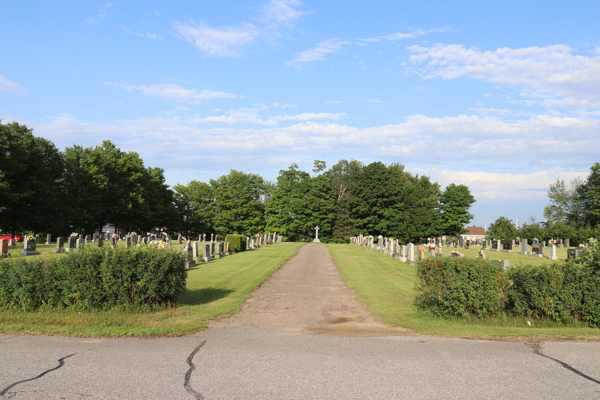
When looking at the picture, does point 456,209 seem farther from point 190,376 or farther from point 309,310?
point 190,376

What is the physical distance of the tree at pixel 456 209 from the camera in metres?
88.8

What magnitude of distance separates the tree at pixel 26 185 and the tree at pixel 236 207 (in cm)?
3635

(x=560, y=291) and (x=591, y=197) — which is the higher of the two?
(x=591, y=197)

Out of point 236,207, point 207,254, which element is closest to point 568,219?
point 236,207

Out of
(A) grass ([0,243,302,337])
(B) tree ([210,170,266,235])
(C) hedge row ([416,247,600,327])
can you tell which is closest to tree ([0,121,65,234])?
(A) grass ([0,243,302,337])

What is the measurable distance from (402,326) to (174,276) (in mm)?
5814

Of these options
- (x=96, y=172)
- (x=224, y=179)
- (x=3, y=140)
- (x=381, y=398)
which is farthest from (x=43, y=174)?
(x=381, y=398)

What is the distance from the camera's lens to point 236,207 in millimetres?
87688

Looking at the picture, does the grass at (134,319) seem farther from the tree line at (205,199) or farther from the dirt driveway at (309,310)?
the tree line at (205,199)

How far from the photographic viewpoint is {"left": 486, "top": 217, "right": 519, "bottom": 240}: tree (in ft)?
194

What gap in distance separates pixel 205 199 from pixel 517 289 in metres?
81.5

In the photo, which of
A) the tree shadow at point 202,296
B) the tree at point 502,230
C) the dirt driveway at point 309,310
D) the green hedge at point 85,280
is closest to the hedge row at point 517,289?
the dirt driveway at point 309,310

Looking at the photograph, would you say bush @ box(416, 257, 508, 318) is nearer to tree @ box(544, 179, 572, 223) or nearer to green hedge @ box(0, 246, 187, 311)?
green hedge @ box(0, 246, 187, 311)

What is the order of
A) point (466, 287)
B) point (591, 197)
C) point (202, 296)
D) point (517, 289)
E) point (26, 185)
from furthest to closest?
point (591, 197)
point (26, 185)
point (202, 296)
point (517, 289)
point (466, 287)
